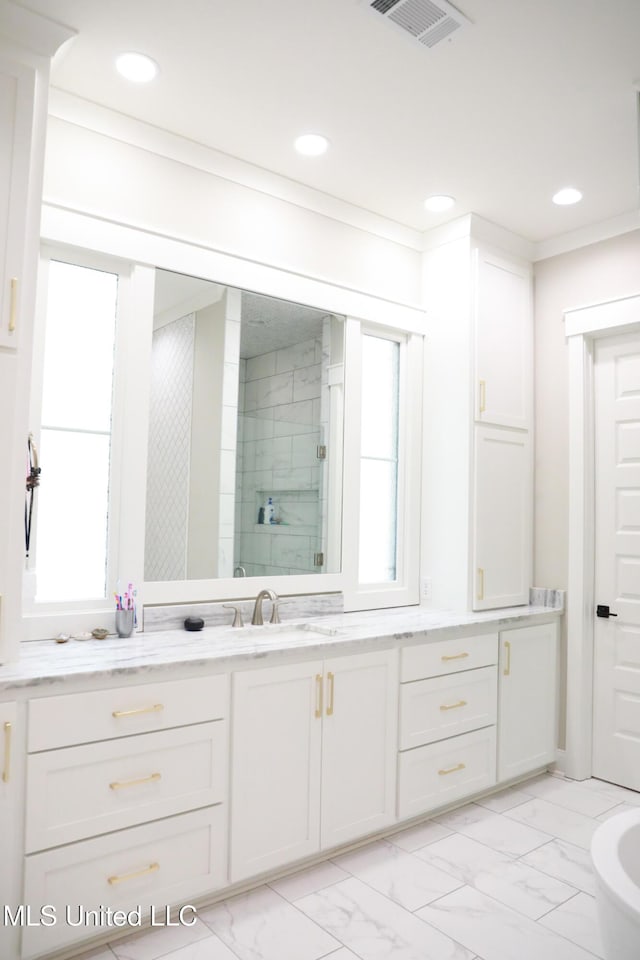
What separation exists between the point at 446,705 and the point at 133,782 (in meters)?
1.45

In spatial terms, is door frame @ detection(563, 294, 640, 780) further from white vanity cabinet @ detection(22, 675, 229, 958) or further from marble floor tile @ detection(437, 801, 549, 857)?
white vanity cabinet @ detection(22, 675, 229, 958)

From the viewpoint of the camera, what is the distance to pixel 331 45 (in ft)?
7.33

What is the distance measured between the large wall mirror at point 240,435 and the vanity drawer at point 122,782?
72 cm

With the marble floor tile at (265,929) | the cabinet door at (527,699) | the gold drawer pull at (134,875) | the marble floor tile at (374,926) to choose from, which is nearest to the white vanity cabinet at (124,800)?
the gold drawer pull at (134,875)

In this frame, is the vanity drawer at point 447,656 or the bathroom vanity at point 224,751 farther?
the vanity drawer at point 447,656

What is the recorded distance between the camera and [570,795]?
332 cm

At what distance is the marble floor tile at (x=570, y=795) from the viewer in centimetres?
317

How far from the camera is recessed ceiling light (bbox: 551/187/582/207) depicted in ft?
10.5

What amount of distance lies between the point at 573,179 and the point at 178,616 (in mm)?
2569

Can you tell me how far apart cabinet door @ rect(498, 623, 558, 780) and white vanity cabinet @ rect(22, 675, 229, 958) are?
5.13 ft

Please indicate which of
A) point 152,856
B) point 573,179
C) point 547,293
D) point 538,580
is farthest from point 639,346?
point 152,856

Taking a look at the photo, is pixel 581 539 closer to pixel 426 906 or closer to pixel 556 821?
pixel 556 821

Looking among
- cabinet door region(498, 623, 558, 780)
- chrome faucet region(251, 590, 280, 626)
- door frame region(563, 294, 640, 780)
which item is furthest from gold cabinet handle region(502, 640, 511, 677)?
chrome faucet region(251, 590, 280, 626)

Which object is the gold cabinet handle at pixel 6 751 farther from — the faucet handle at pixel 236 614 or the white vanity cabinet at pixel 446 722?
the white vanity cabinet at pixel 446 722
